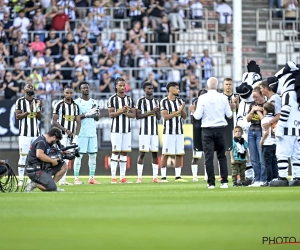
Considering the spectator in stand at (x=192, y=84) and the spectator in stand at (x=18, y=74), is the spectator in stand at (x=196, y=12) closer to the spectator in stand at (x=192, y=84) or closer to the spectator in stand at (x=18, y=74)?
the spectator in stand at (x=192, y=84)

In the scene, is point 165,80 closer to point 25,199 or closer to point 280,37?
point 280,37

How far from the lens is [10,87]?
30.9 m

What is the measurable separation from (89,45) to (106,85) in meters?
2.55

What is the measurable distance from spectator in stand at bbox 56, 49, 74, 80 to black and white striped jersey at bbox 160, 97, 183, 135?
8.19 m

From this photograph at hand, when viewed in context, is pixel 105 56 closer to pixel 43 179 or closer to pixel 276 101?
pixel 276 101

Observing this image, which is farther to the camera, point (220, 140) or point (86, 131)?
point (86, 131)

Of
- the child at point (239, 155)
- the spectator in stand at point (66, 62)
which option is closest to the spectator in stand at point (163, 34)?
the spectator in stand at point (66, 62)

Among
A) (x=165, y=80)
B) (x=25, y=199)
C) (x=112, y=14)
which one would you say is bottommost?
(x=25, y=199)

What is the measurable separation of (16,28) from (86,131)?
1063cm

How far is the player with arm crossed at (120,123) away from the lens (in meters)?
24.2

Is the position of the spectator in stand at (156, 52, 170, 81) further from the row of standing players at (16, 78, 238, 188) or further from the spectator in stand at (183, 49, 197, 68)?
the row of standing players at (16, 78, 238, 188)

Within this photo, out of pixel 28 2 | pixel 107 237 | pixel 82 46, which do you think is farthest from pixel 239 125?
pixel 28 2

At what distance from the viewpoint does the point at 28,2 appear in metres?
35.1

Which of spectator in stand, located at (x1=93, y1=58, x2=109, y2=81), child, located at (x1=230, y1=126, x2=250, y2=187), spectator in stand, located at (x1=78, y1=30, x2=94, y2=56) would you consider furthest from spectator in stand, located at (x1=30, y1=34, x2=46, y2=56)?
child, located at (x1=230, y1=126, x2=250, y2=187)
